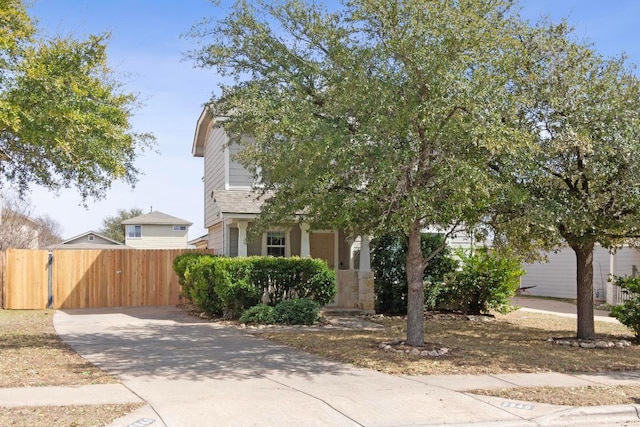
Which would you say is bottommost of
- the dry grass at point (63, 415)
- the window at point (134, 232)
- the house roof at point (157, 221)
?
the dry grass at point (63, 415)

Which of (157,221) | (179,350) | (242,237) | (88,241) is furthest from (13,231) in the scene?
(179,350)

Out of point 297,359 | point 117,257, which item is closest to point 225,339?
point 297,359

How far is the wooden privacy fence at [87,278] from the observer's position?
20.1 meters

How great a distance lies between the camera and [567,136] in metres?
11.1

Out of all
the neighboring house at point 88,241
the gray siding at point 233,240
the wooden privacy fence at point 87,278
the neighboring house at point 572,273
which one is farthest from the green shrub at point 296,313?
the neighboring house at point 88,241

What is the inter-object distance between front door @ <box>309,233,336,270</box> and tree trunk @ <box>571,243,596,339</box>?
8.57 m

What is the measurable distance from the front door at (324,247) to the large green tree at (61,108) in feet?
29.8

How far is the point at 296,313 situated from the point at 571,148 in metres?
7.51

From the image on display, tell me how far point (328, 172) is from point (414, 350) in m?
3.62

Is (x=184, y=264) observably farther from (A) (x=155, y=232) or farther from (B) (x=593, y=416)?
(A) (x=155, y=232)

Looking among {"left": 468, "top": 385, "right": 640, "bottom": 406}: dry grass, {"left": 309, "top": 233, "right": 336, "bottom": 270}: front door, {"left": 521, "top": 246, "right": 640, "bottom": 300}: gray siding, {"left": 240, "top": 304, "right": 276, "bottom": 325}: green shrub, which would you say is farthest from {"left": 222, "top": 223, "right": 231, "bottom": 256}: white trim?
{"left": 521, "top": 246, "right": 640, "bottom": 300}: gray siding

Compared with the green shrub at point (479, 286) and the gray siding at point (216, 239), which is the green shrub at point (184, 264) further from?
the green shrub at point (479, 286)

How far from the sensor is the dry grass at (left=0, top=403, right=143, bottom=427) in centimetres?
671

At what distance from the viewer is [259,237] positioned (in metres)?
18.6
